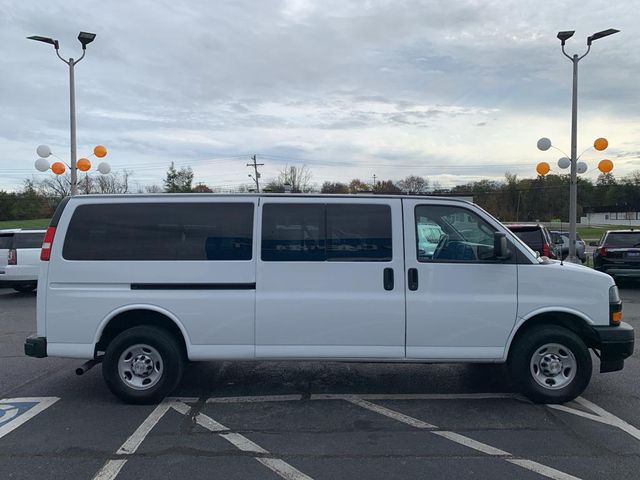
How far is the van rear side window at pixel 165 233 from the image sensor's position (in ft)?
16.9

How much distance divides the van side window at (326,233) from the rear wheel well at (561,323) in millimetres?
1510

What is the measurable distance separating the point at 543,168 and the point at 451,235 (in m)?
15.9

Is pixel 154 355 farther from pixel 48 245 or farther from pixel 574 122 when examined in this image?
pixel 574 122

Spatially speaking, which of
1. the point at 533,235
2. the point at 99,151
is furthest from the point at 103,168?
the point at 533,235

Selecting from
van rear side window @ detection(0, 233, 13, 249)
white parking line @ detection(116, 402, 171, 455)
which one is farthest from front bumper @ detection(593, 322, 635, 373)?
van rear side window @ detection(0, 233, 13, 249)

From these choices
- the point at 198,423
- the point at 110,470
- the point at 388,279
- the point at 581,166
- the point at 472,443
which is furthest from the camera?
the point at 581,166

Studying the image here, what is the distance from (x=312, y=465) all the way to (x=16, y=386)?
12.8ft

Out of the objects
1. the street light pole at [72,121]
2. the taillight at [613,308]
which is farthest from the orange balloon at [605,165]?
the street light pole at [72,121]

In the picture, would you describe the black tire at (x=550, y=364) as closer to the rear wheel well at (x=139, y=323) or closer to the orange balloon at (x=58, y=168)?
the rear wheel well at (x=139, y=323)

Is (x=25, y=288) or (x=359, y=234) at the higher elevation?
(x=359, y=234)

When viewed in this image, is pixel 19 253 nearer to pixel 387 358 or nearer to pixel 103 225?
pixel 103 225

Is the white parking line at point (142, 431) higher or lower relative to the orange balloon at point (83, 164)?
lower

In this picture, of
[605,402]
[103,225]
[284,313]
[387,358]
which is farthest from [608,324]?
[103,225]

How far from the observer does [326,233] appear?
16.9 ft
